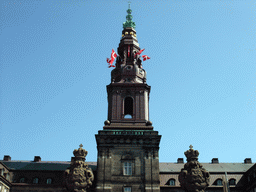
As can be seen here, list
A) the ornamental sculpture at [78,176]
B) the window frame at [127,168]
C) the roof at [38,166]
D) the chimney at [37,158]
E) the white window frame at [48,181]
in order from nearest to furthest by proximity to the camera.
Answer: the ornamental sculpture at [78,176] < the window frame at [127,168] < the white window frame at [48,181] < the roof at [38,166] < the chimney at [37,158]

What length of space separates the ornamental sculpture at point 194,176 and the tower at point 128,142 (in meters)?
4.15

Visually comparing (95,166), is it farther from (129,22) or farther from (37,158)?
(129,22)

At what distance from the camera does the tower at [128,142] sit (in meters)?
57.5

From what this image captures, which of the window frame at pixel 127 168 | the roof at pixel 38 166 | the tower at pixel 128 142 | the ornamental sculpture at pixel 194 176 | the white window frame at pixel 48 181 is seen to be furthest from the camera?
the roof at pixel 38 166

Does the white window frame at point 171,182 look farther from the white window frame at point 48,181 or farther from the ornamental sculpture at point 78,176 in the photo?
the white window frame at point 48,181

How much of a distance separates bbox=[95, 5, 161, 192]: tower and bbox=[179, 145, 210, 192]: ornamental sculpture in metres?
4.15

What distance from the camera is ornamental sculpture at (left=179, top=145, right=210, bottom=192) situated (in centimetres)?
5500

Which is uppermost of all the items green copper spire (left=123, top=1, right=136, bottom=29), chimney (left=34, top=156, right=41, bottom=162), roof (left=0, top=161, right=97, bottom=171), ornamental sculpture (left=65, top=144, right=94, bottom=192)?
green copper spire (left=123, top=1, right=136, bottom=29)

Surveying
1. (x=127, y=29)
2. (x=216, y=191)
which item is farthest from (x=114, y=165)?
(x=127, y=29)

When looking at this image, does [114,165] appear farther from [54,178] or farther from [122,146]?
[54,178]

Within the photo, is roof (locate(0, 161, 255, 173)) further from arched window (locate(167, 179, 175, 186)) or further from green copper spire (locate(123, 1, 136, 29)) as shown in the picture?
green copper spire (locate(123, 1, 136, 29))

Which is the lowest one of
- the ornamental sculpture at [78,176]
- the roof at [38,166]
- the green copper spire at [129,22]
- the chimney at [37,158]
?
the ornamental sculpture at [78,176]

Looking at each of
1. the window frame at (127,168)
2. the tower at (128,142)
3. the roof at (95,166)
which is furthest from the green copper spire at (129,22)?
the window frame at (127,168)

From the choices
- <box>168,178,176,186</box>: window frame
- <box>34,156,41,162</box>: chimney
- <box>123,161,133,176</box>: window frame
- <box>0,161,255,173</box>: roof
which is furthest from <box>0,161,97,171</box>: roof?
<box>168,178,176,186</box>: window frame
